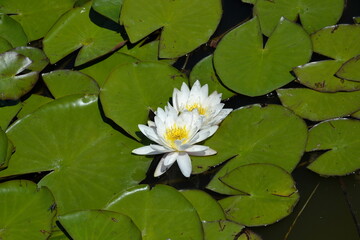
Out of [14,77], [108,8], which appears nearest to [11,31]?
[14,77]

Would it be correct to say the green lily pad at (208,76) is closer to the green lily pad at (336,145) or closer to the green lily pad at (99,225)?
the green lily pad at (336,145)

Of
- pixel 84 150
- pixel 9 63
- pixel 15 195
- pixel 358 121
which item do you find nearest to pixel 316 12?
pixel 358 121

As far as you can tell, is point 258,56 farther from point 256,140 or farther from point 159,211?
point 159,211

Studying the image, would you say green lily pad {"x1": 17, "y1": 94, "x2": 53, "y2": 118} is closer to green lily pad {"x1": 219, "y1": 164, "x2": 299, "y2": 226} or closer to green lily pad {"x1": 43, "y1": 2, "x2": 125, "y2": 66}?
green lily pad {"x1": 43, "y1": 2, "x2": 125, "y2": 66}

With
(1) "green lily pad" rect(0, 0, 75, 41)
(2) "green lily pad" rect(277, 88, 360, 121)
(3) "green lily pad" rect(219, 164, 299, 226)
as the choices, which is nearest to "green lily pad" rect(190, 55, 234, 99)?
(2) "green lily pad" rect(277, 88, 360, 121)

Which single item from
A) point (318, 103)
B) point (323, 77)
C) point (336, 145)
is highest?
point (323, 77)

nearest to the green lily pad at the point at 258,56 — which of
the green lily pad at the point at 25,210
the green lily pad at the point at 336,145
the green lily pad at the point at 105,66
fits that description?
the green lily pad at the point at 336,145

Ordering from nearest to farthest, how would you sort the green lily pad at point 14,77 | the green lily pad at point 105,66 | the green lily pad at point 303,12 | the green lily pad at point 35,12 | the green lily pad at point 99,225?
1. the green lily pad at point 99,225
2. the green lily pad at point 14,77
3. the green lily pad at point 105,66
4. the green lily pad at point 303,12
5. the green lily pad at point 35,12
